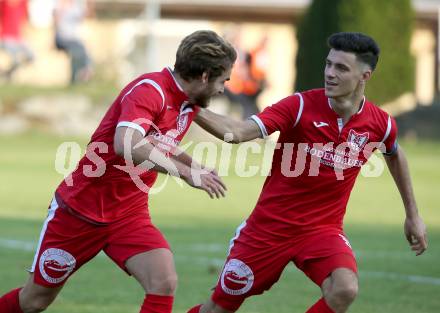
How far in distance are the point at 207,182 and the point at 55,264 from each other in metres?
1.24

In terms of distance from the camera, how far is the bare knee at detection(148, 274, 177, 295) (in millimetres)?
6852

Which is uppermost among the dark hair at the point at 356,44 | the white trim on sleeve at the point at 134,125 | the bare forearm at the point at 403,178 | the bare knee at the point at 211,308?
the dark hair at the point at 356,44

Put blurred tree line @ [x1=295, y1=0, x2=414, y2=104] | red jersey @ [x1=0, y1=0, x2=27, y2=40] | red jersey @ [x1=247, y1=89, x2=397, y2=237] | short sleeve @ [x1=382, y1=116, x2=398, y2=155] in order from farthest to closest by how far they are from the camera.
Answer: red jersey @ [x1=0, y1=0, x2=27, y2=40]
blurred tree line @ [x1=295, y1=0, x2=414, y2=104]
short sleeve @ [x1=382, y1=116, x2=398, y2=155]
red jersey @ [x1=247, y1=89, x2=397, y2=237]

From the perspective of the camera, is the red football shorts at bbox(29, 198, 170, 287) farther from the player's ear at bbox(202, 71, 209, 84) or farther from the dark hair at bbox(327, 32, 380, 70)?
the dark hair at bbox(327, 32, 380, 70)

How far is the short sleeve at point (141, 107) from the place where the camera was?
21.8 ft

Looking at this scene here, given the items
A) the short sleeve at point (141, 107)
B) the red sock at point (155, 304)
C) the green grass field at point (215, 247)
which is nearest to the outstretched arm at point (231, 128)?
the short sleeve at point (141, 107)

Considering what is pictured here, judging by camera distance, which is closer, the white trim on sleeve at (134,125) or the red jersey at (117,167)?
the white trim on sleeve at (134,125)

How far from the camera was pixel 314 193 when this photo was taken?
7.31m

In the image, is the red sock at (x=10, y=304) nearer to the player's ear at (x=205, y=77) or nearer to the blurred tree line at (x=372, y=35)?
the player's ear at (x=205, y=77)

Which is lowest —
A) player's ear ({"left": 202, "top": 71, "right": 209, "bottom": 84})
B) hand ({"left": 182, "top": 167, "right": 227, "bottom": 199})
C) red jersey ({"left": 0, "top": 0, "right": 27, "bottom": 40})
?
red jersey ({"left": 0, "top": 0, "right": 27, "bottom": 40})


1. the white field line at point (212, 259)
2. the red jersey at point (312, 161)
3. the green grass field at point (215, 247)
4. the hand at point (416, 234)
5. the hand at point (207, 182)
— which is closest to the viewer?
the hand at point (207, 182)

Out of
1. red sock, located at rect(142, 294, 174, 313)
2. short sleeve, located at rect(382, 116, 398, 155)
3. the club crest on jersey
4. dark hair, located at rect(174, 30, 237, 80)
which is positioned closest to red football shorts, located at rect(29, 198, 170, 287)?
red sock, located at rect(142, 294, 174, 313)

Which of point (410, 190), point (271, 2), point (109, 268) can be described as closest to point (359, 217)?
point (109, 268)

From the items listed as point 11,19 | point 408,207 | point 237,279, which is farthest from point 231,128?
point 11,19
